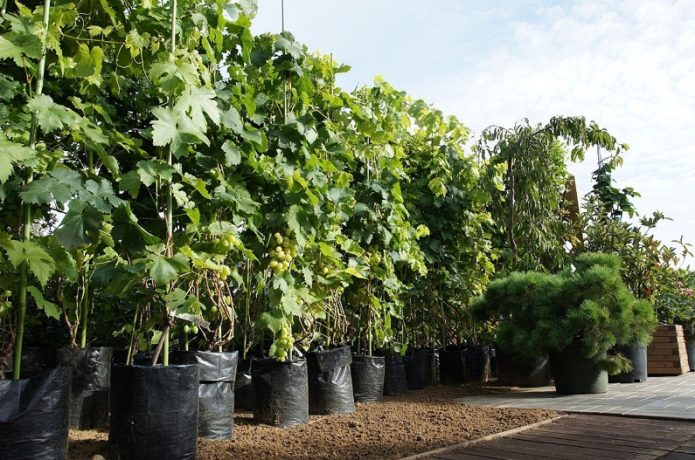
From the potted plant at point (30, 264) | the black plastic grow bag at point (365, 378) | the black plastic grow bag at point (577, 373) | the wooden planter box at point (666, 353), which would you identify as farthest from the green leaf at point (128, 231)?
the wooden planter box at point (666, 353)

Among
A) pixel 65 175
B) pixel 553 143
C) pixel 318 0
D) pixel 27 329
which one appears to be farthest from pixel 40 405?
pixel 553 143

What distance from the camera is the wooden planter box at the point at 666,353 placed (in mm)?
A: 6219

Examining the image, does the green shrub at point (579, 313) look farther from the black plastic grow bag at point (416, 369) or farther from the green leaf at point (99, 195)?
the green leaf at point (99, 195)

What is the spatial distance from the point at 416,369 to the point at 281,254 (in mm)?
2864

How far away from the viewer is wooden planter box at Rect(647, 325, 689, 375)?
6219 millimetres

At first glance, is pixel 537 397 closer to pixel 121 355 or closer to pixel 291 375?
pixel 291 375

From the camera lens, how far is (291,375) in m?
3.17

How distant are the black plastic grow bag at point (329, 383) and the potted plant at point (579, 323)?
5.53 ft

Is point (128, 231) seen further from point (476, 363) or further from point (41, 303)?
point (476, 363)

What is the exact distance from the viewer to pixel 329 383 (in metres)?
3.53

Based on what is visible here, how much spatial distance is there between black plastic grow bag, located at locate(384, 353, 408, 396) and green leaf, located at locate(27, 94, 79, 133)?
11.4 ft

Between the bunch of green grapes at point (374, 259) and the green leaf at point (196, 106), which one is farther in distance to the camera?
the bunch of green grapes at point (374, 259)

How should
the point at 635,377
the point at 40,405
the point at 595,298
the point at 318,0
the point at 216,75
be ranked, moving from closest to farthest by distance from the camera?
the point at 40,405
the point at 216,75
the point at 318,0
the point at 595,298
the point at 635,377

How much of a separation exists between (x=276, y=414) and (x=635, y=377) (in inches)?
161
